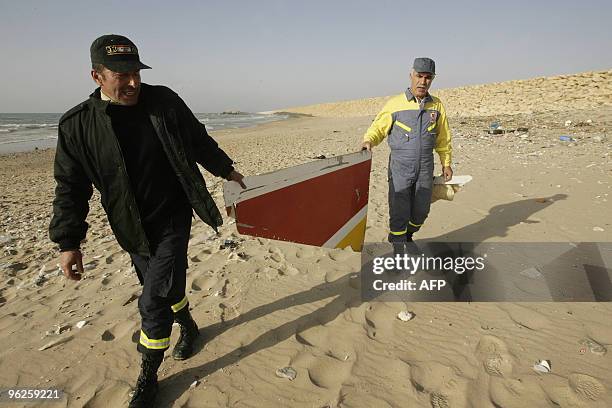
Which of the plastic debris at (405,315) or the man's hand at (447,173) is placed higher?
the man's hand at (447,173)

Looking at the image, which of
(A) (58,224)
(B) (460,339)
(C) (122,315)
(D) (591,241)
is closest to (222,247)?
(C) (122,315)

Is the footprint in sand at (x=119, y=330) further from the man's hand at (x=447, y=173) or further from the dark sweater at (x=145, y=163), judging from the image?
the man's hand at (x=447, y=173)

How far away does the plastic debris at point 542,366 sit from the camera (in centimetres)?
253

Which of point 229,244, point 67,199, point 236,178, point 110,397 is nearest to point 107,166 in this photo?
point 67,199

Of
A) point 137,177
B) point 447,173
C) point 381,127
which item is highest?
point 381,127

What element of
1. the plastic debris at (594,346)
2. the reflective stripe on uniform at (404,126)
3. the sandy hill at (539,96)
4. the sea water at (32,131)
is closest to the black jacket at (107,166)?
the reflective stripe on uniform at (404,126)

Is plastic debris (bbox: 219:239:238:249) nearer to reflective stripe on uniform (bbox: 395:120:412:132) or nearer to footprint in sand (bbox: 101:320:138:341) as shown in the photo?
footprint in sand (bbox: 101:320:138:341)

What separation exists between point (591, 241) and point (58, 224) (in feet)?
18.8

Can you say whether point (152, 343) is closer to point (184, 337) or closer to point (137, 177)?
point (184, 337)

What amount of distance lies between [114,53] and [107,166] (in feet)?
2.22

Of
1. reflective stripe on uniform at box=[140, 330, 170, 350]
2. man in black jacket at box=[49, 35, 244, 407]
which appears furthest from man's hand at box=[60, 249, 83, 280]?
reflective stripe on uniform at box=[140, 330, 170, 350]

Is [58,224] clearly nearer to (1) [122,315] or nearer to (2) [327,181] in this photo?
(1) [122,315]

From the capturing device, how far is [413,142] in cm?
364

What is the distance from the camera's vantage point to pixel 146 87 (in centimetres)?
244
